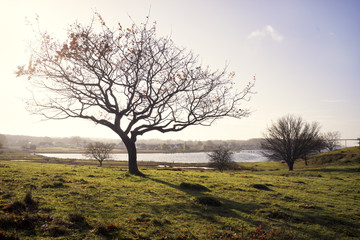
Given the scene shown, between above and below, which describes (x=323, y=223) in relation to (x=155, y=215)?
below

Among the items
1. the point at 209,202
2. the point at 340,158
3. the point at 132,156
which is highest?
the point at 132,156

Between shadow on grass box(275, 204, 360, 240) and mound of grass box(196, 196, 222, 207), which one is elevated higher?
mound of grass box(196, 196, 222, 207)

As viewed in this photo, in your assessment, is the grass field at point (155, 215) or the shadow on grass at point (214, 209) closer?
the grass field at point (155, 215)

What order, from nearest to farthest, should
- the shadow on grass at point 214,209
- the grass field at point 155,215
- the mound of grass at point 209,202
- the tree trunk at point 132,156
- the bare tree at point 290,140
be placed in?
the grass field at point 155,215
the shadow on grass at point 214,209
the mound of grass at point 209,202
the tree trunk at point 132,156
the bare tree at point 290,140

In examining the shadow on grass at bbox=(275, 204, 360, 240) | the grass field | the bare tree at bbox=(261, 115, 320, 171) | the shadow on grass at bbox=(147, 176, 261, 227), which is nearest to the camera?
the grass field

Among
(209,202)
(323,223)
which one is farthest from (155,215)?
(323,223)

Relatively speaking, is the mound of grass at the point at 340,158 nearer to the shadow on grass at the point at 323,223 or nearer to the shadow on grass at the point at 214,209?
the shadow on grass at the point at 323,223

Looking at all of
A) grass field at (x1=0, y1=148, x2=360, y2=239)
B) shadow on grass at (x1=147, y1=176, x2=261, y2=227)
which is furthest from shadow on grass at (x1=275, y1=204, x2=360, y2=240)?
shadow on grass at (x1=147, y1=176, x2=261, y2=227)

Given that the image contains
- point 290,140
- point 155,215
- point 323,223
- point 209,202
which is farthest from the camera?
point 290,140

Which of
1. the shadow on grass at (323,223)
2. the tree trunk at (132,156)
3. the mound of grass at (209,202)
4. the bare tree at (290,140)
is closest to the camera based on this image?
the shadow on grass at (323,223)

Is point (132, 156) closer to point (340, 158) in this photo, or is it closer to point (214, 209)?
point (214, 209)

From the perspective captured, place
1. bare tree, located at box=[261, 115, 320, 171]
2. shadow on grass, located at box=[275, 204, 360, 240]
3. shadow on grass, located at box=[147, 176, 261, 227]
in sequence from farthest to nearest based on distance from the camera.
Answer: bare tree, located at box=[261, 115, 320, 171] < shadow on grass, located at box=[147, 176, 261, 227] < shadow on grass, located at box=[275, 204, 360, 240]

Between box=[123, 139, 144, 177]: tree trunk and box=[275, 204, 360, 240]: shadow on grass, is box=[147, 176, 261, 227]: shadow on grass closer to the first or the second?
Answer: box=[275, 204, 360, 240]: shadow on grass

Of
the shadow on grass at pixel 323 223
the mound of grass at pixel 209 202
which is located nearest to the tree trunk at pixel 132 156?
the mound of grass at pixel 209 202
